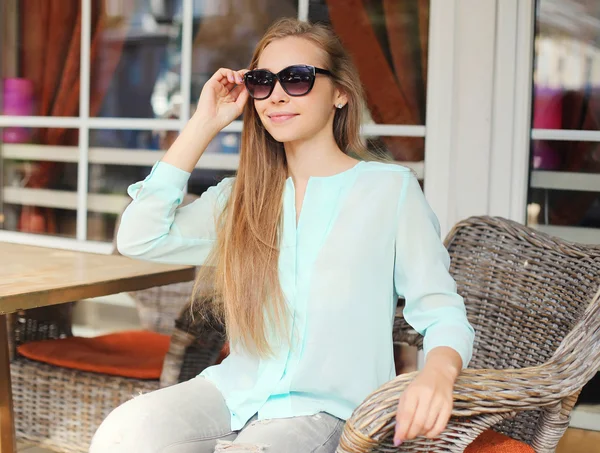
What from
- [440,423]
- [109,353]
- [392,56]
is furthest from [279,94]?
[392,56]

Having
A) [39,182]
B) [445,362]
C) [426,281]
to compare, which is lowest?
[445,362]

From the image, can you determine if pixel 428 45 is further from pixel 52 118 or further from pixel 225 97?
pixel 52 118

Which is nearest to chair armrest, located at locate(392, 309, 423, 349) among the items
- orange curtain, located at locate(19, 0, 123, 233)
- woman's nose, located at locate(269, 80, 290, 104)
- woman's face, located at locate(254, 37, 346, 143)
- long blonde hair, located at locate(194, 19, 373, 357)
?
long blonde hair, located at locate(194, 19, 373, 357)

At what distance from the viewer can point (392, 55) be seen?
286 cm

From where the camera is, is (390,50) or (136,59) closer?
(390,50)

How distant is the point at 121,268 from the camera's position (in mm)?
2180

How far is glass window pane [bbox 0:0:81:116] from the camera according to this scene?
3.70m

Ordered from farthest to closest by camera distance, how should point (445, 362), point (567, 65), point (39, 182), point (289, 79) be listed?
point (39, 182)
point (567, 65)
point (289, 79)
point (445, 362)

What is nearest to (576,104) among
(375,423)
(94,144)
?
(375,423)

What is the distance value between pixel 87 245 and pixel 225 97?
201 centimetres

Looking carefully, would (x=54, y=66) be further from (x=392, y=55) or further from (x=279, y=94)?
(x=279, y=94)

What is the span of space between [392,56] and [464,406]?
1.84m

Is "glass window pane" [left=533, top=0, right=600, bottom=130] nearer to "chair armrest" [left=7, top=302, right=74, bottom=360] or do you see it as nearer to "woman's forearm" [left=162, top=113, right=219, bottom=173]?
"woman's forearm" [left=162, top=113, right=219, bottom=173]

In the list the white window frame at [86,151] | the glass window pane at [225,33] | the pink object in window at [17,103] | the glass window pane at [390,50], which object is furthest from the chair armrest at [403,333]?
the pink object in window at [17,103]
